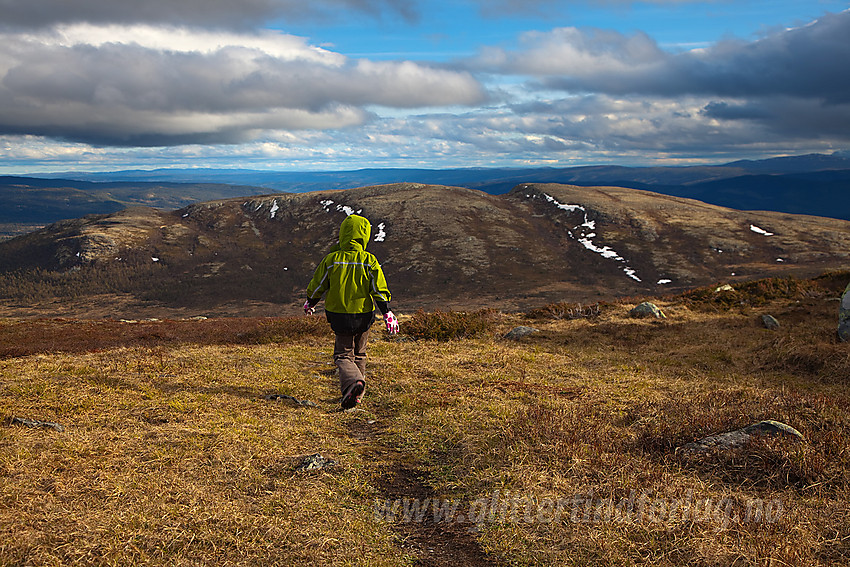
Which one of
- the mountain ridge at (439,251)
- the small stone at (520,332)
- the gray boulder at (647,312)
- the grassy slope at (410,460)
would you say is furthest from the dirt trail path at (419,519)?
the mountain ridge at (439,251)

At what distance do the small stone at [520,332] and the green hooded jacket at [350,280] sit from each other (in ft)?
30.7

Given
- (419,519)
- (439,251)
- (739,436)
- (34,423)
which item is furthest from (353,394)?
(439,251)

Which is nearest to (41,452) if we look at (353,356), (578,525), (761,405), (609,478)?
(353,356)

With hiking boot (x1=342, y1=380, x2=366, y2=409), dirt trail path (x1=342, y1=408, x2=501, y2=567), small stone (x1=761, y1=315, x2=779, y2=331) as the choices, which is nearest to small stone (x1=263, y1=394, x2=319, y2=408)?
hiking boot (x1=342, y1=380, x2=366, y2=409)

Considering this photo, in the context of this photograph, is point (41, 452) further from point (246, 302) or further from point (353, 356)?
point (246, 302)

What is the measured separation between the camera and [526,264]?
131 m

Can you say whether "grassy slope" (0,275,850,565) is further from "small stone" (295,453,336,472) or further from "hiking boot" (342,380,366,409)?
"hiking boot" (342,380,366,409)

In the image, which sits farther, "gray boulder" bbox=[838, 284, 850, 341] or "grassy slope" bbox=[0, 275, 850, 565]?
"gray boulder" bbox=[838, 284, 850, 341]

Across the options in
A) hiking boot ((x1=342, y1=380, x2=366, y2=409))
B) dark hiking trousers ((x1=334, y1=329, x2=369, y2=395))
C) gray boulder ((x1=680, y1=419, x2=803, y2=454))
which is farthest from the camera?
dark hiking trousers ((x1=334, y1=329, x2=369, y2=395))

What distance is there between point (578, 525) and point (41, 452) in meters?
6.83

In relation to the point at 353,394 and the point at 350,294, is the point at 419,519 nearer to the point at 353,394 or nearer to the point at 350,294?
the point at 353,394

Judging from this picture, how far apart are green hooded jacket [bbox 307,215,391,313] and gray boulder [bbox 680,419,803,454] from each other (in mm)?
5666

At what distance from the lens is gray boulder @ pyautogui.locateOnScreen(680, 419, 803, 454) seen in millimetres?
6500

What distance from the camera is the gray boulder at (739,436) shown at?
21.3ft
